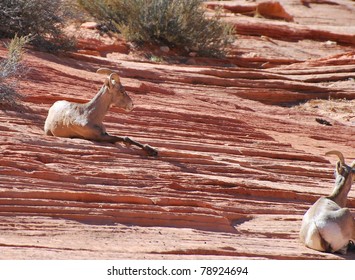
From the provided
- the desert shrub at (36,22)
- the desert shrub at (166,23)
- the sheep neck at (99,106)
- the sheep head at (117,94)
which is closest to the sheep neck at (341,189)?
the sheep head at (117,94)

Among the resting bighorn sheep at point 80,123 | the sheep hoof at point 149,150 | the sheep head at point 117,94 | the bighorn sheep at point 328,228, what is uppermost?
the sheep head at point 117,94

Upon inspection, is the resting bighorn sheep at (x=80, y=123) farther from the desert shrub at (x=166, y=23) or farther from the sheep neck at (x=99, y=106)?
the desert shrub at (x=166, y=23)

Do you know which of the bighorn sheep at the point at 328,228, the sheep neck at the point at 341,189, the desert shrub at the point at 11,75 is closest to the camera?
the bighorn sheep at the point at 328,228

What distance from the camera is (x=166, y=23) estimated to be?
830 inches

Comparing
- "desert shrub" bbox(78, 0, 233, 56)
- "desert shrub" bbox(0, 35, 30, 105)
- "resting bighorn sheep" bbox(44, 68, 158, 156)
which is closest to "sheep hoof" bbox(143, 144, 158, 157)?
"resting bighorn sheep" bbox(44, 68, 158, 156)

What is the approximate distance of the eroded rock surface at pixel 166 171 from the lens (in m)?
8.91

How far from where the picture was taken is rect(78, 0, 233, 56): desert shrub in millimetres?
20984

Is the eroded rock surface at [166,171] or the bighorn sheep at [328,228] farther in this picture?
the bighorn sheep at [328,228]

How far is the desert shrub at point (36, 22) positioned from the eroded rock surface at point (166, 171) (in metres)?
0.67

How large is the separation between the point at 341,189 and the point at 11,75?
4707mm

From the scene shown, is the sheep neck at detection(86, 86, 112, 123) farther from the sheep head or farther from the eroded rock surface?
the eroded rock surface

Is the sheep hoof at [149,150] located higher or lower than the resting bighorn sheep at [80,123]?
lower

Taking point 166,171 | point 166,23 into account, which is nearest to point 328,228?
point 166,171

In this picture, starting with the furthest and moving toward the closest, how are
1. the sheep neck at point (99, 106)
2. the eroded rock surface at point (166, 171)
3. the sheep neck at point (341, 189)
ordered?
the sheep neck at point (99, 106), the sheep neck at point (341, 189), the eroded rock surface at point (166, 171)
